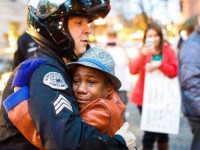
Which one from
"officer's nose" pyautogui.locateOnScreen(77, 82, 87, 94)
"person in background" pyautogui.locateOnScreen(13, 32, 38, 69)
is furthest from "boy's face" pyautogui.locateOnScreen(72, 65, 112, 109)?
"person in background" pyautogui.locateOnScreen(13, 32, 38, 69)

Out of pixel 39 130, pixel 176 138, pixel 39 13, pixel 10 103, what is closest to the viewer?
pixel 39 130

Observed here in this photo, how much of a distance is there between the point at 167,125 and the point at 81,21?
3.49m

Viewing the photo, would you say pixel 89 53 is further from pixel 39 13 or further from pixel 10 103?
pixel 10 103

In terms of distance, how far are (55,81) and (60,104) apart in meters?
0.12

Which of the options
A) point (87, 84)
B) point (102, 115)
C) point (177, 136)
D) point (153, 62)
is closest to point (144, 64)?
point (153, 62)

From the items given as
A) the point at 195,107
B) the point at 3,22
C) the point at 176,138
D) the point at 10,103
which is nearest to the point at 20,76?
the point at 10,103

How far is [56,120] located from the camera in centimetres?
171

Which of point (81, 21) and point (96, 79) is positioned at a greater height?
point (81, 21)

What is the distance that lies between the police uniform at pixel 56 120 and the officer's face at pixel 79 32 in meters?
0.26

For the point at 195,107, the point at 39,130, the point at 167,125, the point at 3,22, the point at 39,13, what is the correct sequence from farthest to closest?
the point at 3,22
the point at 167,125
the point at 195,107
the point at 39,13
the point at 39,130

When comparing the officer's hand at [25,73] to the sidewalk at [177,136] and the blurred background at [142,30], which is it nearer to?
the blurred background at [142,30]

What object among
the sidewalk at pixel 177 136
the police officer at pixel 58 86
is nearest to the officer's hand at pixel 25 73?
the police officer at pixel 58 86

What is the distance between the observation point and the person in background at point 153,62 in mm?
5270

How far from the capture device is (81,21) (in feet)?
6.97
